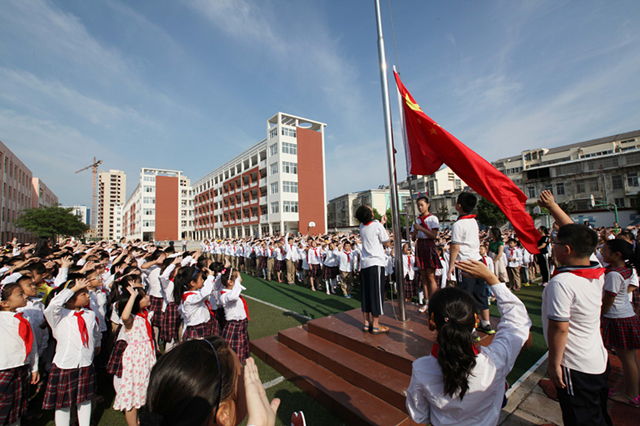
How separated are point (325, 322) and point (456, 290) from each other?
3435 millimetres

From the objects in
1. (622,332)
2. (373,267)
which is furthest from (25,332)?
(622,332)

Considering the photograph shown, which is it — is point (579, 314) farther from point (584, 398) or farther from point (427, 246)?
point (427, 246)

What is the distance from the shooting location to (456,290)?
1716mm

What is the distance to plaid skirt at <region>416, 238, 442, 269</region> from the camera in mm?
4457

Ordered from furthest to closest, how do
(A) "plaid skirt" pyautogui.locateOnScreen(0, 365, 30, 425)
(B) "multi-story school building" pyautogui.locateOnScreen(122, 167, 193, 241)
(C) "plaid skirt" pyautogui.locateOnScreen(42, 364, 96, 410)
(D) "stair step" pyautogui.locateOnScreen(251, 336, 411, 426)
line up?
(B) "multi-story school building" pyautogui.locateOnScreen(122, 167, 193, 241) < (D) "stair step" pyautogui.locateOnScreen(251, 336, 411, 426) < (C) "plaid skirt" pyautogui.locateOnScreen(42, 364, 96, 410) < (A) "plaid skirt" pyautogui.locateOnScreen(0, 365, 30, 425)

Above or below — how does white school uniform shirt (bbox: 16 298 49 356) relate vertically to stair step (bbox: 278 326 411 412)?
above

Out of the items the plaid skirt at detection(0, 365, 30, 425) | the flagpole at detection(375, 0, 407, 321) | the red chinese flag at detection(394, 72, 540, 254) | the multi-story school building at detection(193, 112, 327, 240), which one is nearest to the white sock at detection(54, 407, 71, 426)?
the plaid skirt at detection(0, 365, 30, 425)

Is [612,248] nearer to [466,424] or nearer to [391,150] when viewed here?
[391,150]

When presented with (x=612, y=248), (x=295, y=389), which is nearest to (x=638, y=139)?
(x=612, y=248)

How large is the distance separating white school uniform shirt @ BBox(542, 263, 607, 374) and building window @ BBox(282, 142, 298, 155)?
114 ft

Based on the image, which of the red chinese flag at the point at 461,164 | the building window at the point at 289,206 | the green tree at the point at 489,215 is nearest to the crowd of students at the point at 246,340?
the red chinese flag at the point at 461,164

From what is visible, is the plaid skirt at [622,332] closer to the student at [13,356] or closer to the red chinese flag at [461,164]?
the red chinese flag at [461,164]

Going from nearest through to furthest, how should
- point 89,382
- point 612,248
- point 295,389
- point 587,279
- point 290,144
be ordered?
point 587,279 → point 89,382 → point 612,248 → point 295,389 → point 290,144

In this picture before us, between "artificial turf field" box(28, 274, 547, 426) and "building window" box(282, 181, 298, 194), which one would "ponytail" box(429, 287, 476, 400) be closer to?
"artificial turf field" box(28, 274, 547, 426)
